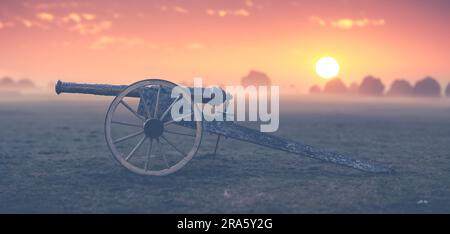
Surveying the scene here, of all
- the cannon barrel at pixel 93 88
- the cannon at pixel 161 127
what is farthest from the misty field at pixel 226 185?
the cannon barrel at pixel 93 88

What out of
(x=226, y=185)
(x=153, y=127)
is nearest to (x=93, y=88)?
(x=153, y=127)

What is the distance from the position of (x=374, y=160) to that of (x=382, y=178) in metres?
2.38

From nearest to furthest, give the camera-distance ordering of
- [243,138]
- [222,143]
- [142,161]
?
[243,138] < [142,161] < [222,143]

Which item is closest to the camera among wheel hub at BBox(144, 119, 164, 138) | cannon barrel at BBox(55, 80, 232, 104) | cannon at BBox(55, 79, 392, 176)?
cannon at BBox(55, 79, 392, 176)

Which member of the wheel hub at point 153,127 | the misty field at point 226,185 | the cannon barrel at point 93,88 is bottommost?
the misty field at point 226,185

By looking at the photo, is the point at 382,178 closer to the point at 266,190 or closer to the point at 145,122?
the point at 266,190

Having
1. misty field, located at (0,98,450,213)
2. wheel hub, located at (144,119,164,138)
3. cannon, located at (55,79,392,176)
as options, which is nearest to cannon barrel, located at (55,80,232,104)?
cannon, located at (55,79,392,176)

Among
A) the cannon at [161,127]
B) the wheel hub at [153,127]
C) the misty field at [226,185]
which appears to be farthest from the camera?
the wheel hub at [153,127]

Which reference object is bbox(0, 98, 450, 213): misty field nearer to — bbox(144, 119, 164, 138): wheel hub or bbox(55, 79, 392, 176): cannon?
bbox(55, 79, 392, 176): cannon

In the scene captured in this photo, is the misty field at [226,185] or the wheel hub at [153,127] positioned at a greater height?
the wheel hub at [153,127]

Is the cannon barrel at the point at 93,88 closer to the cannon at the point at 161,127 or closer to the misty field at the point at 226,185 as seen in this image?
the cannon at the point at 161,127
